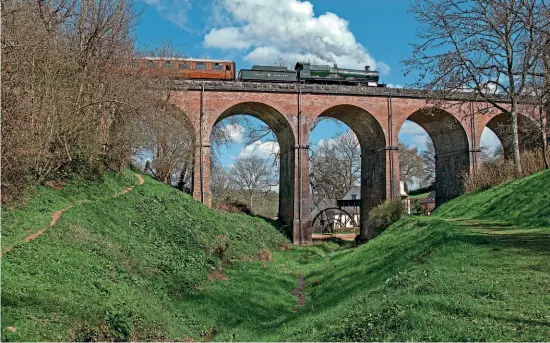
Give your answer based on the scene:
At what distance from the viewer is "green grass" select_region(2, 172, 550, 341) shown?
17.8 ft

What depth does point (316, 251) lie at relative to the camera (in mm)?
23500

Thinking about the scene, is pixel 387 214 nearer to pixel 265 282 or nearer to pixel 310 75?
pixel 265 282

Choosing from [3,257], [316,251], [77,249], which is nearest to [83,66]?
[77,249]

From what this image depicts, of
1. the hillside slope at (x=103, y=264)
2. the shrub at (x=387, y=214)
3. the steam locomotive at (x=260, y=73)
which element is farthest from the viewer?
the steam locomotive at (x=260, y=73)

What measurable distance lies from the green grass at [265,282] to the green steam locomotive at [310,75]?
15120mm

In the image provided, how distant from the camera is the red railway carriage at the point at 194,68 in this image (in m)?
24.3

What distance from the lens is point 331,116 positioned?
30094 millimetres

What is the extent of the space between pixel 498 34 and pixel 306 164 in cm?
1365

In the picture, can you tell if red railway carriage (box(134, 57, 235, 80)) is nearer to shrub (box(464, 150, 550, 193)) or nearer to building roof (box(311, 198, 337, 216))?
building roof (box(311, 198, 337, 216))

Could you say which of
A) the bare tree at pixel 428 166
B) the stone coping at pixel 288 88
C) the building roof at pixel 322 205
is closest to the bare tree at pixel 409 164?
the bare tree at pixel 428 166

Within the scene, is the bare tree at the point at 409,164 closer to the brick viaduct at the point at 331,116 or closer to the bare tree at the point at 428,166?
the bare tree at the point at 428,166

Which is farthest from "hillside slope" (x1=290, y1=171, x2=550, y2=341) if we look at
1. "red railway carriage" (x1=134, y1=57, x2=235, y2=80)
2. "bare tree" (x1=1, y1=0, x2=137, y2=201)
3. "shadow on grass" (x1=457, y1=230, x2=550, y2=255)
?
"red railway carriage" (x1=134, y1=57, x2=235, y2=80)

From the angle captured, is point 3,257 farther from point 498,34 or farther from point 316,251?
point 316,251

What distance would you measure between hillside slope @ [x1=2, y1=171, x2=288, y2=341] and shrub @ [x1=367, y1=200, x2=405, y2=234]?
878 cm
